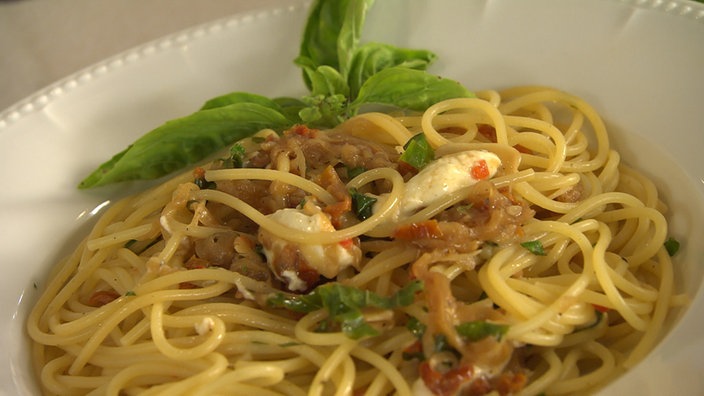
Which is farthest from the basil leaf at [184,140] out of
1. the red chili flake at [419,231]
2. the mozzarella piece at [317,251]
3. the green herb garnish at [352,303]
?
the green herb garnish at [352,303]

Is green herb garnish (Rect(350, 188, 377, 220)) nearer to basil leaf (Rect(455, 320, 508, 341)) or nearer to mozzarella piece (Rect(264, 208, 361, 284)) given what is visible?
mozzarella piece (Rect(264, 208, 361, 284))

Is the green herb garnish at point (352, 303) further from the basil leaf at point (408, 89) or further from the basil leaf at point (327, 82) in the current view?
the basil leaf at point (327, 82)

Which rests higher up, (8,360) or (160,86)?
(160,86)

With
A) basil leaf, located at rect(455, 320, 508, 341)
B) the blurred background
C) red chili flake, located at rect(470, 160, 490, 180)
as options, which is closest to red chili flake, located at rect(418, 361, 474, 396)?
basil leaf, located at rect(455, 320, 508, 341)

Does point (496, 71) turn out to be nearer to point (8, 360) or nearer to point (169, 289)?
point (169, 289)

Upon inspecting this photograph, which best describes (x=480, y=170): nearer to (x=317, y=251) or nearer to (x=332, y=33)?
(x=317, y=251)

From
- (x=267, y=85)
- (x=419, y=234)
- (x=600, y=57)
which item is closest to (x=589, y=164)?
(x=600, y=57)

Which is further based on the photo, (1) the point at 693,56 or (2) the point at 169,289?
(1) the point at 693,56
